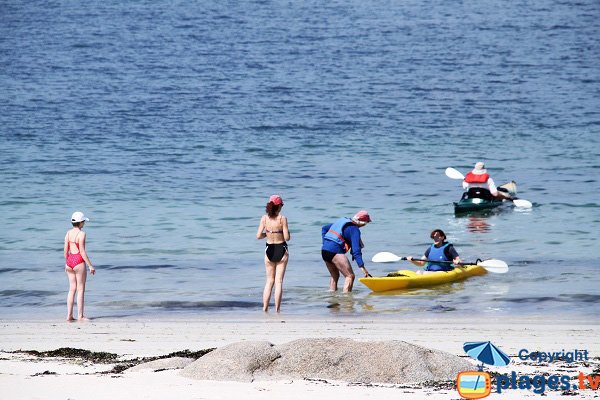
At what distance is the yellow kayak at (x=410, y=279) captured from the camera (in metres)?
16.2

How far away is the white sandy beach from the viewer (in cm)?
921

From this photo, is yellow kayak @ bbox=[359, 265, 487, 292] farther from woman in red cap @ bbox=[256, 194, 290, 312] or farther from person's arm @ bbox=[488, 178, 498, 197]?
person's arm @ bbox=[488, 178, 498, 197]

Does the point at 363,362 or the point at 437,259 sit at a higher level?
the point at 437,259

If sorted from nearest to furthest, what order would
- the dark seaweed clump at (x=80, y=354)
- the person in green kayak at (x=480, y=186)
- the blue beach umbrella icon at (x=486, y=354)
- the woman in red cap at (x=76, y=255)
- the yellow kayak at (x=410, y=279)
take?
the blue beach umbrella icon at (x=486, y=354) < the dark seaweed clump at (x=80, y=354) < the woman in red cap at (x=76, y=255) < the yellow kayak at (x=410, y=279) < the person in green kayak at (x=480, y=186)

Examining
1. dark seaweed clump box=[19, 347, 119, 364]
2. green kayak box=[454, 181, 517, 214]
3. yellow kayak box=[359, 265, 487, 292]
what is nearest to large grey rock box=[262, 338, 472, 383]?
dark seaweed clump box=[19, 347, 119, 364]

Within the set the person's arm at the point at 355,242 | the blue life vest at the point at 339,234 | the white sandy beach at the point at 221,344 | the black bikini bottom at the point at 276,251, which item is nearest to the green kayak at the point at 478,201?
the blue life vest at the point at 339,234

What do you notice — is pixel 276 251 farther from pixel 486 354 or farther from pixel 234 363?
pixel 486 354

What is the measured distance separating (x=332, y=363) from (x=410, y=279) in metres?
6.78

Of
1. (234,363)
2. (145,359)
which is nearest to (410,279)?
(145,359)

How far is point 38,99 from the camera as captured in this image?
5559 centimetres

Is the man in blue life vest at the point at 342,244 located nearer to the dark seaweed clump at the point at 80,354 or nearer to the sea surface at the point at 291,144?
the sea surface at the point at 291,144

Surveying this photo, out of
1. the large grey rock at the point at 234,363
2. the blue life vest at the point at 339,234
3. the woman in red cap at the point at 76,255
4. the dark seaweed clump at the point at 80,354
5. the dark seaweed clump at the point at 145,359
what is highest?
the blue life vest at the point at 339,234

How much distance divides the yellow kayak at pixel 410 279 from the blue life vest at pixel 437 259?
4.4 inches

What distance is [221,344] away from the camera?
12258 millimetres
